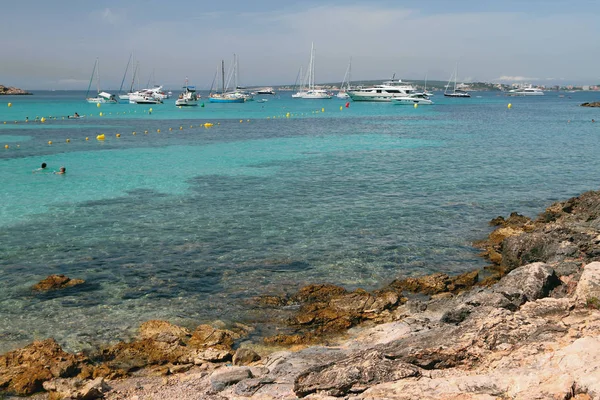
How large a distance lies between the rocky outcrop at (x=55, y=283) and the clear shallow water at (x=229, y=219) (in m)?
0.39

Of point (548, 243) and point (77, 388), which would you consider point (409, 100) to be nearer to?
point (548, 243)

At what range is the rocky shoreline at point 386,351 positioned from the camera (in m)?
8.11

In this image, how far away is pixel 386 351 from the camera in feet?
31.9

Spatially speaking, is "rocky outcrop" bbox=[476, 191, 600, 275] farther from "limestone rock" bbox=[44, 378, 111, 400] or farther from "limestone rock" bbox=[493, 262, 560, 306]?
"limestone rock" bbox=[44, 378, 111, 400]

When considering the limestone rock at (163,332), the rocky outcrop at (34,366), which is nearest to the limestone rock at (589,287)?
the limestone rock at (163,332)

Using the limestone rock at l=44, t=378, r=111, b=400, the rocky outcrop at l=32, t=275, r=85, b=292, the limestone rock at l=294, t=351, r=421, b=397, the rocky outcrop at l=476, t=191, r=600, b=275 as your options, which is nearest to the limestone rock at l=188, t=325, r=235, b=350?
the limestone rock at l=44, t=378, r=111, b=400

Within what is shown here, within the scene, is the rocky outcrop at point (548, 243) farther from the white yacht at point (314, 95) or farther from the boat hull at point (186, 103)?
the white yacht at point (314, 95)

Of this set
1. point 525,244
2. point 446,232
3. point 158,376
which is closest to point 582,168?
point 446,232

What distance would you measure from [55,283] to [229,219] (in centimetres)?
885

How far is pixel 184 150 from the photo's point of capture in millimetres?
48031

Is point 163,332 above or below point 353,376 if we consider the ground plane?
below

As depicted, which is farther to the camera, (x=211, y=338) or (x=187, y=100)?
(x=187, y=100)

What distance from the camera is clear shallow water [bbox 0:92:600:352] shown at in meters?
14.9

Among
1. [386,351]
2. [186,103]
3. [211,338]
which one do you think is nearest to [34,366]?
[211,338]
